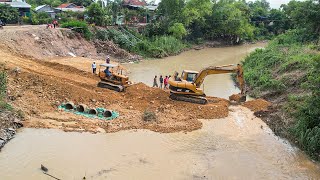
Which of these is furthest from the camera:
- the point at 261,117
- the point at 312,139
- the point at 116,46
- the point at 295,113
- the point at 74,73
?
the point at 116,46

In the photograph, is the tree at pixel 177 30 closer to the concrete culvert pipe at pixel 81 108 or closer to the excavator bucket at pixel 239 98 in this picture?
the excavator bucket at pixel 239 98

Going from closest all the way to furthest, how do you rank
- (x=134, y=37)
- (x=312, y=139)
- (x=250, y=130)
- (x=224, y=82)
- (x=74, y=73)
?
(x=312, y=139)
(x=250, y=130)
(x=74, y=73)
(x=224, y=82)
(x=134, y=37)

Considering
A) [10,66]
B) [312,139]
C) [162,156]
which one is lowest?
[162,156]

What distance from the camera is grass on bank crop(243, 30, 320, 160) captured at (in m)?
16.0

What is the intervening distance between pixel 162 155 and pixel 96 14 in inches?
1258

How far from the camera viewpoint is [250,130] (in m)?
18.9

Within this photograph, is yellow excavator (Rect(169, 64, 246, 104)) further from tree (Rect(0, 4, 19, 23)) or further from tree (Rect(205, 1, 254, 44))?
tree (Rect(205, 1, 254, 44))

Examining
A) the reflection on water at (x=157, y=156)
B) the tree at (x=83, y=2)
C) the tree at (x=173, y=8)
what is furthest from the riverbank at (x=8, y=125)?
the tree at (x=83, y=2)

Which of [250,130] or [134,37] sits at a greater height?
[134,37]

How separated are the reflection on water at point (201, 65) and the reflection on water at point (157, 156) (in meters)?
9.09

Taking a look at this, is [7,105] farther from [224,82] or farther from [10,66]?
[224,82]

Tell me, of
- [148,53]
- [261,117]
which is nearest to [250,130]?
[261,117]

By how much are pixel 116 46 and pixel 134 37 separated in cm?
490

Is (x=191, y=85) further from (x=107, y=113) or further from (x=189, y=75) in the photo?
(x=107, y=113)
